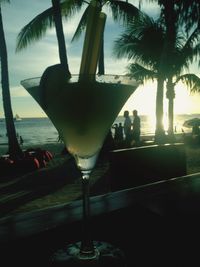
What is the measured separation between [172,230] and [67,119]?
421mm

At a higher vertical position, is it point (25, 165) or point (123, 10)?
point (123, 10)

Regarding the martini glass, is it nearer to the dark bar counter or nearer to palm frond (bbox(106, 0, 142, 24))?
the dark bar counter

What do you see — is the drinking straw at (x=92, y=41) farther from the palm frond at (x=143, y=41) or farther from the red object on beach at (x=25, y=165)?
the palm frond at (x=143, y=41)

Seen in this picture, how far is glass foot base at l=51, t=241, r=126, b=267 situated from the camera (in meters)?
0.75

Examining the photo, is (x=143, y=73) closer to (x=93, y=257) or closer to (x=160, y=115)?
(x=160, y=115)

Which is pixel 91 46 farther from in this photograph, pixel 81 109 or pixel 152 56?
pixel 152 56

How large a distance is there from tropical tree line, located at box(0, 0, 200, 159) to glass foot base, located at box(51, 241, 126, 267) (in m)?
8.89

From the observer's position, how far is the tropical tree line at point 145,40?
9.53 meters

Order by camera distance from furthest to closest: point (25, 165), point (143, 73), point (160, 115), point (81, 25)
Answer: point (143, 73)
point (81, 25)
point (160, 115)
point (25, 165)

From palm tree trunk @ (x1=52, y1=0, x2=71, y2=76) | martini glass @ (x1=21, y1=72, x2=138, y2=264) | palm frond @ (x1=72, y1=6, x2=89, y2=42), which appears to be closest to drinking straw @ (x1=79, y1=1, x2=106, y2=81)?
martini glass @ (x1=21, y1=72, x2=138, y2=264)

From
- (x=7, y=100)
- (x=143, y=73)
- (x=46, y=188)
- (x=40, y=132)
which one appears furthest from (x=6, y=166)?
(x=40, y=132)

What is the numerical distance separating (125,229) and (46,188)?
17.2 feet

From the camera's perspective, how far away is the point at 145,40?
14.9 m

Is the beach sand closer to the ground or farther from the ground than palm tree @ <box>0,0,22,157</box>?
closer to the ground
